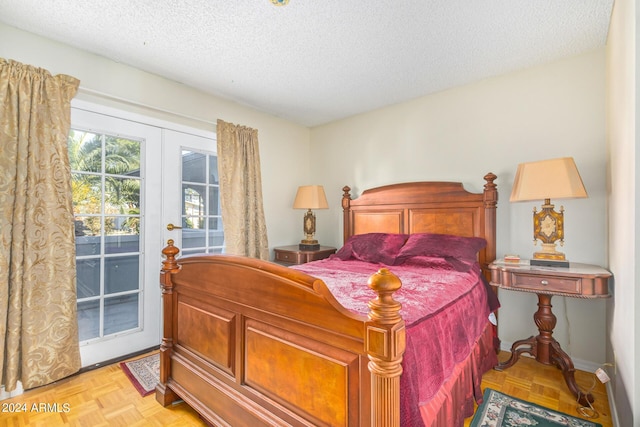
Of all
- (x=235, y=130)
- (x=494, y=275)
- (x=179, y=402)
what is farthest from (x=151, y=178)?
(x=494, y=275)

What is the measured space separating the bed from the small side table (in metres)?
0.21

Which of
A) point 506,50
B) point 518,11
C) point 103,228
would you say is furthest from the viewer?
point 103,228

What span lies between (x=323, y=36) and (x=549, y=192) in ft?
6.41

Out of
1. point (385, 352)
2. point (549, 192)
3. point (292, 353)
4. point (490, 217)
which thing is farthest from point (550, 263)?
point (292, 353)

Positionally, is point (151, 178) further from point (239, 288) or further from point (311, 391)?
point (311, 391)

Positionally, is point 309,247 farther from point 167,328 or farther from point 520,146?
point 520,146

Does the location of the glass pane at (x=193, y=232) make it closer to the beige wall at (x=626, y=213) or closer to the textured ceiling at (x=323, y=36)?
the textured ceiling at (x=323, y=36)

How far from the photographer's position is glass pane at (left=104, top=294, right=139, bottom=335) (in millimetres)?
2594

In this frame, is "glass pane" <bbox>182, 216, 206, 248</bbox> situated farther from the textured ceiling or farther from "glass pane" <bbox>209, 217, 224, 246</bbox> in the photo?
the textured ceiling

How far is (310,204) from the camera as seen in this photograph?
372cm

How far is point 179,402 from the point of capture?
2.00m

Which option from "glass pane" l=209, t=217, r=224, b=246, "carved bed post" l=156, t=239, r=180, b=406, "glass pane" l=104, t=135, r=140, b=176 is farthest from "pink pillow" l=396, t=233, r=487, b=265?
"glass pane" l=104, t=135, r=140, b=176

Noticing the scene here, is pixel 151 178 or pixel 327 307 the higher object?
pixel 151 178

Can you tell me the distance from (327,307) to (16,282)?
2212mm
